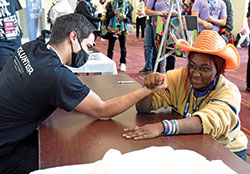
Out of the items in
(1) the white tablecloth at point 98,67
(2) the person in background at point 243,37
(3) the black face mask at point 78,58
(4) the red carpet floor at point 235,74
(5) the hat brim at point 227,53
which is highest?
(5) the hat brim at point 227,53

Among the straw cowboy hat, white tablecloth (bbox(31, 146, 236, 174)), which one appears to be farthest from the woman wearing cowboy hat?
white tablecloth (bbox(31, 146, 236, 174))

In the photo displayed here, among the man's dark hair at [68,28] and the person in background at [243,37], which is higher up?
the man's dark hair at [68,28]

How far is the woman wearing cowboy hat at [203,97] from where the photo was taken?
114 centimetres

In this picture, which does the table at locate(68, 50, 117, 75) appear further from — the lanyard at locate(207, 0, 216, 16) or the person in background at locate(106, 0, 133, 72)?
the person in background at locate(106, 0, 133, 72)

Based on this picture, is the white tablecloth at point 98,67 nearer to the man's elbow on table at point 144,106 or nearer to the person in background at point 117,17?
the man's elbow on table at point 144,106

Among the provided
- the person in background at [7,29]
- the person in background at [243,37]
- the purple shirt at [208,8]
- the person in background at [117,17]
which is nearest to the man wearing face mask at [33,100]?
the person in background at [7,29]

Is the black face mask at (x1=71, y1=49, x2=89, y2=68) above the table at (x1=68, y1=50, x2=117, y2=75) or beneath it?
above

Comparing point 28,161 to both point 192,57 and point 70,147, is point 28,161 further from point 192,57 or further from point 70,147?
point 192,57

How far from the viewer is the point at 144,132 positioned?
1.10m

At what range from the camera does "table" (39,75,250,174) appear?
0.93m

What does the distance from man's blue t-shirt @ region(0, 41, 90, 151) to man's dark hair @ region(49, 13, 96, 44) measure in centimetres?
14

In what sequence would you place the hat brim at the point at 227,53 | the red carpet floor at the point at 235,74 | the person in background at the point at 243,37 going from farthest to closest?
1. the person in background at the point at 243,37
2. the red carpet floor at the point at 235,74
3. the hat brim at the point at 227,53

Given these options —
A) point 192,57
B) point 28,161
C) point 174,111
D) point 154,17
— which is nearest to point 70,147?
point 28,161

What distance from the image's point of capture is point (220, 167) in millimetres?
790
